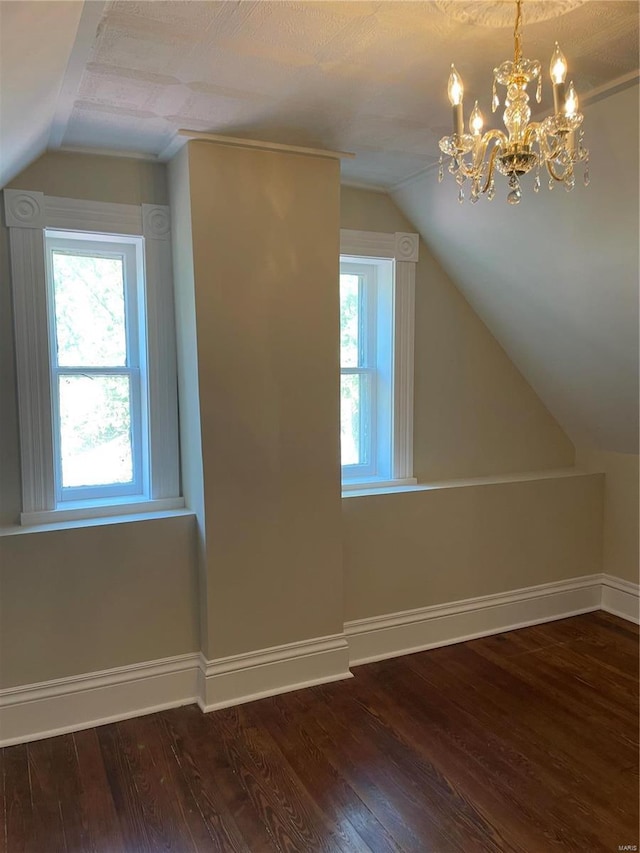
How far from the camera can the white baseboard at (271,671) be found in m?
2.81

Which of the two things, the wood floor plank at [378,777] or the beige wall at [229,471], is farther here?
the beige wall at [229,471]

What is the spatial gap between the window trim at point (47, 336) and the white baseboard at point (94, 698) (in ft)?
2.35

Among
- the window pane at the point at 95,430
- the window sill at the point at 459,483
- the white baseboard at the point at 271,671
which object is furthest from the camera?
the window sill at the point at 459,483

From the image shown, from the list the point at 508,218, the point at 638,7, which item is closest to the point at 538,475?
the point at 508,218

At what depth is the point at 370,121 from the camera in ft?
8.19

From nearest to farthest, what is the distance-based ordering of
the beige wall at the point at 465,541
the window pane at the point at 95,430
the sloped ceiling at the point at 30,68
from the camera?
the sloped ceiling at the point at 30,68 < the window pane at the point at 95,430 < the beige wall at the point at 465,541

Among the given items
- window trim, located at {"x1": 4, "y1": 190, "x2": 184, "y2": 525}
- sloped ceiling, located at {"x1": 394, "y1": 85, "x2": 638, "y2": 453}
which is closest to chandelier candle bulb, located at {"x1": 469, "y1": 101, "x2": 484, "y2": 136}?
sloped ceiling, located at {"x1": 394, "y1": 85, "x2": 638, "y2": 453}

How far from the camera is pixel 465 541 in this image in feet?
11.6

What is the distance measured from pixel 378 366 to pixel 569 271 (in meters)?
1.16

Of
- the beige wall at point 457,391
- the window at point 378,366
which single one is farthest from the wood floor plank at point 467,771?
the beige wall at point 457,391

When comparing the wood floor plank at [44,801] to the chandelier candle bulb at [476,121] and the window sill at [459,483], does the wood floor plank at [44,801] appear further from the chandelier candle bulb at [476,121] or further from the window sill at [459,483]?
the chandelier candle bulb at [476,121]

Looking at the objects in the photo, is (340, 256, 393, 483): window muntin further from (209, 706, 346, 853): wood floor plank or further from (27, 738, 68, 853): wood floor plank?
(27, 738, 68, 853): wood floor plank

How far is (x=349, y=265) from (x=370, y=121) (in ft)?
3.48

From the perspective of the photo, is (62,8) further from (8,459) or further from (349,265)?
(349,265)
